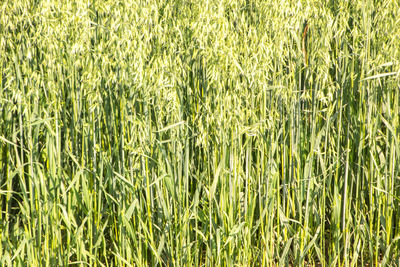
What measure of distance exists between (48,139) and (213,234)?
991 mm

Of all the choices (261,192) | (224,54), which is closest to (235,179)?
(261,192)

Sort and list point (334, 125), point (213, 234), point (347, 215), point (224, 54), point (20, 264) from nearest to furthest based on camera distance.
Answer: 1. point (224, 54)
2. point (20, 264)
3. point (213, 234)
4. point (347, 215)
5. point (334, 125)

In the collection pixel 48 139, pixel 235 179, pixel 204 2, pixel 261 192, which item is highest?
pixel 204 2

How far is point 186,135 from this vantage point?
251 cm

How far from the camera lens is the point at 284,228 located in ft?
8.79

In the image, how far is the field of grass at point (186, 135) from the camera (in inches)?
92.7

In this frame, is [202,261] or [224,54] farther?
[202,261]

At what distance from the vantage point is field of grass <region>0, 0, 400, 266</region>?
92.7 inches

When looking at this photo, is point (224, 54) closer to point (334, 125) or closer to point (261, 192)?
point (261, 192)

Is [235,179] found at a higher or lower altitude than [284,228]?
higher

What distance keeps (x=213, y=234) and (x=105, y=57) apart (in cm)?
108

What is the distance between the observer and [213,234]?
2588 mm

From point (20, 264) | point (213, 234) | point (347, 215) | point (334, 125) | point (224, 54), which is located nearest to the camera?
point (224, 54)

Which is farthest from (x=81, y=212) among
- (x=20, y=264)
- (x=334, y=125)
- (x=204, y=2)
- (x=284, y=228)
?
(x=334, y=125)
